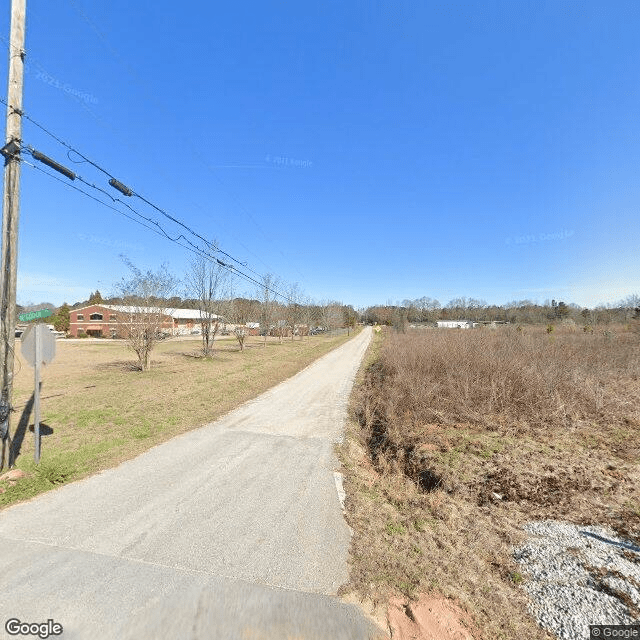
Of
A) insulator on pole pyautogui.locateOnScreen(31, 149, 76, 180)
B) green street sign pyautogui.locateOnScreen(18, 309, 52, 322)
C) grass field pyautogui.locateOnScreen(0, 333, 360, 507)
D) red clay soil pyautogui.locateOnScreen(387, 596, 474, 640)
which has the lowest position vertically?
grass field pyautogui.locateOnScreen(0, 333, 360, 507)

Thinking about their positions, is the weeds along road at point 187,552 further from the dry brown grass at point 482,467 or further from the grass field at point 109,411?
the grass field at point 109,411

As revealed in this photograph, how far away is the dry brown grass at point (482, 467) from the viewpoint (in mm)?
3082

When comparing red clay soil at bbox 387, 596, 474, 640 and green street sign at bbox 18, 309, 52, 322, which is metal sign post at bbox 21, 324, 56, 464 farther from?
red clay soil at bbox 387, 596, 474, 640

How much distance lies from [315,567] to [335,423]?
5.38 metres

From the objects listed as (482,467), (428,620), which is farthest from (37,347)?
(482,467)

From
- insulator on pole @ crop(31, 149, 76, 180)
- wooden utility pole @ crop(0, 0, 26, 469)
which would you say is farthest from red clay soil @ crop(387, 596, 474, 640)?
insulator on pole @ crop(31, 149, 76, 180)

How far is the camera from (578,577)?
10.3 feet

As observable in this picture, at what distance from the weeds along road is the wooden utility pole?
2.26 m

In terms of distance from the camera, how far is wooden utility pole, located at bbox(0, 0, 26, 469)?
16.4 ft

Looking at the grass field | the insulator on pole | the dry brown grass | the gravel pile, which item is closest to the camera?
the gravel pile

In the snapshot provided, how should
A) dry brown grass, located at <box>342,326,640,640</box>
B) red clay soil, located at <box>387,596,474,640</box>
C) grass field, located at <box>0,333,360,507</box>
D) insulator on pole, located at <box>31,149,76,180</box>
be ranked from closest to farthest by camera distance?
red clay soil, located at <box>387,596,474,640</box>
dry brown grass, located at <box>342,326,640,640</box>
insulator on pole, located at <box>31,149,76,180</box>
grass field, located at <box>0,333,360,507</box>

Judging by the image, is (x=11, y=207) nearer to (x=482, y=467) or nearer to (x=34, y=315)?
(x=34, y=315)

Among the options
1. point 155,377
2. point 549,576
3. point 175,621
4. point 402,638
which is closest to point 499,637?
point 402,638

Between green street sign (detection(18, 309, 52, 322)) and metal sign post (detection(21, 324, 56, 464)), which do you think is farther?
green street sign (detection(18, 309, 52, 322))
